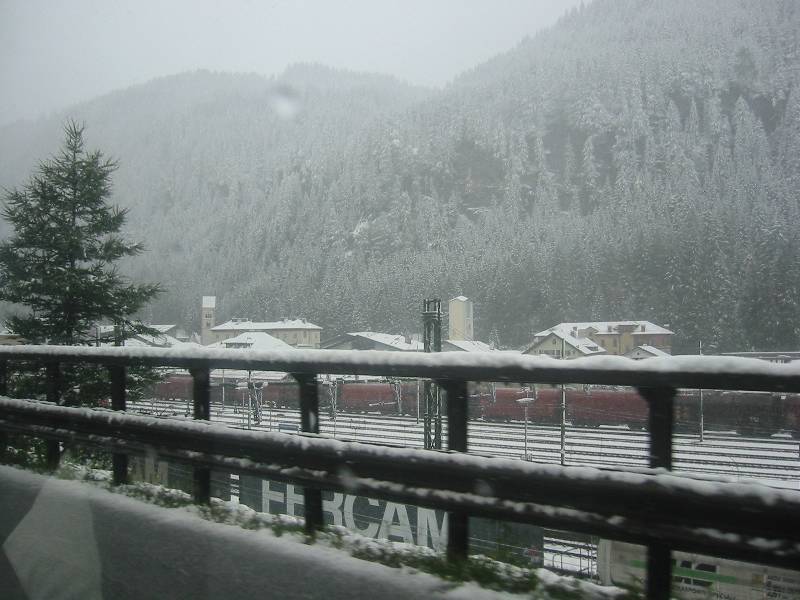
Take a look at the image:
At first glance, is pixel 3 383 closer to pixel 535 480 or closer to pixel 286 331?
pixel 535 480

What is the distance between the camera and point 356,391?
11.8 ft

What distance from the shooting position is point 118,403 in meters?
4.77

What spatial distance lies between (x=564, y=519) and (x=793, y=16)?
235 metres

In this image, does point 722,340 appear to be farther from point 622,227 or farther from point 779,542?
point 622,227

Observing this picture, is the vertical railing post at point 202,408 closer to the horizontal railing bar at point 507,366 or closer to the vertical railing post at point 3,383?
the horizontal railing bar at point 507,366

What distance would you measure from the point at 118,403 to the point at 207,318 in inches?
3198

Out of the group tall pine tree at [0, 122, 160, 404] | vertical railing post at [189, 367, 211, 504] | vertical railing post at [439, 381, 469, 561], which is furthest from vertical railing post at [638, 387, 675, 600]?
tall pine tree at [0, 122, 160, 404]

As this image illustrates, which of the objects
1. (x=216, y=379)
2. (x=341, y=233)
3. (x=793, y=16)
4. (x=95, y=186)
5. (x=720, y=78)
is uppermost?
(x=793, y=16)

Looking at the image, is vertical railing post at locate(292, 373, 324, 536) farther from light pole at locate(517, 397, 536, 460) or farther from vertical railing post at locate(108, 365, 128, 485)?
vertical railing post at locate(108, 365, 128, 485)

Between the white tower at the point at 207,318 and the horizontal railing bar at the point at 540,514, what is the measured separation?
73.8m

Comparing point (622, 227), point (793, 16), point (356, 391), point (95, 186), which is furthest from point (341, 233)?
point (356, 391)

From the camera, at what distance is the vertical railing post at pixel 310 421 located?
358 centimetres

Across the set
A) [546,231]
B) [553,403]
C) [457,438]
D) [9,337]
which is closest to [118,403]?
[457,438]

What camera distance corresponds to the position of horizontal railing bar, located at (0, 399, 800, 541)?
2283 mm
